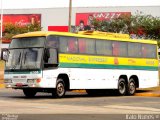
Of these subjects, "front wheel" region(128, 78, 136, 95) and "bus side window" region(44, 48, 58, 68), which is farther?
"front wheel" region(128, 78, 136, 95)

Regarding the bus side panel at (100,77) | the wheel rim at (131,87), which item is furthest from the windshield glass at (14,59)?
the wheel rim at (131,87)

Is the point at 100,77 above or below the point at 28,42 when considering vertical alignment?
below

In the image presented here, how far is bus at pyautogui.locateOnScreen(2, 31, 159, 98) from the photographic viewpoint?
2483 cm

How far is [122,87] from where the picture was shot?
2928 centimetres

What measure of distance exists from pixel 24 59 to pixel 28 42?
80 centimetres

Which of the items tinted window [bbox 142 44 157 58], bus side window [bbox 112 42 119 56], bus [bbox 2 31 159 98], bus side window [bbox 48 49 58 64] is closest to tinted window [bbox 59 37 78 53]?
bus [bbox 2 31 159 98]

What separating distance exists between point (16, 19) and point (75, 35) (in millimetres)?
86389

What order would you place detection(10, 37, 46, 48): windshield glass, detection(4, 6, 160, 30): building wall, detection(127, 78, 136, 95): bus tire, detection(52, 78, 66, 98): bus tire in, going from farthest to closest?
detection(4, 6, 160, 30): building wall, detection(127, 78, 136, 95): bus tire, detection(52, 78, 66, 98): bus tire, detection(10, 37, 46, 48): windshield glass

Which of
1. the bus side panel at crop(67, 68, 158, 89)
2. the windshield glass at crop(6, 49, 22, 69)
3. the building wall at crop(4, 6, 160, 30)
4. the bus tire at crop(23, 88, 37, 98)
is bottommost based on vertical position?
the bus tire at crop(23, 88, 37, 98)

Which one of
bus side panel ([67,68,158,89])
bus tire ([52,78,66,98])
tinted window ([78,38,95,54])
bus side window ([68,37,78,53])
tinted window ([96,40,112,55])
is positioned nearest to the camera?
bus tire ([52,78,66,98])

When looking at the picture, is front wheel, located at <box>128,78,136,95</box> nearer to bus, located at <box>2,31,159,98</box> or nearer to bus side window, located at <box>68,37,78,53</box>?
bus, located at <box>2,31,159,98</box>

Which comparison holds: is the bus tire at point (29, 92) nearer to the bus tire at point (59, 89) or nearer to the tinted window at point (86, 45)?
the bus tire at point (59, 89)

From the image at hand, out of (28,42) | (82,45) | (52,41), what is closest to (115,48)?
(82,45)

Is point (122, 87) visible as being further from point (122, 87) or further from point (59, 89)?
point (59, 89)
